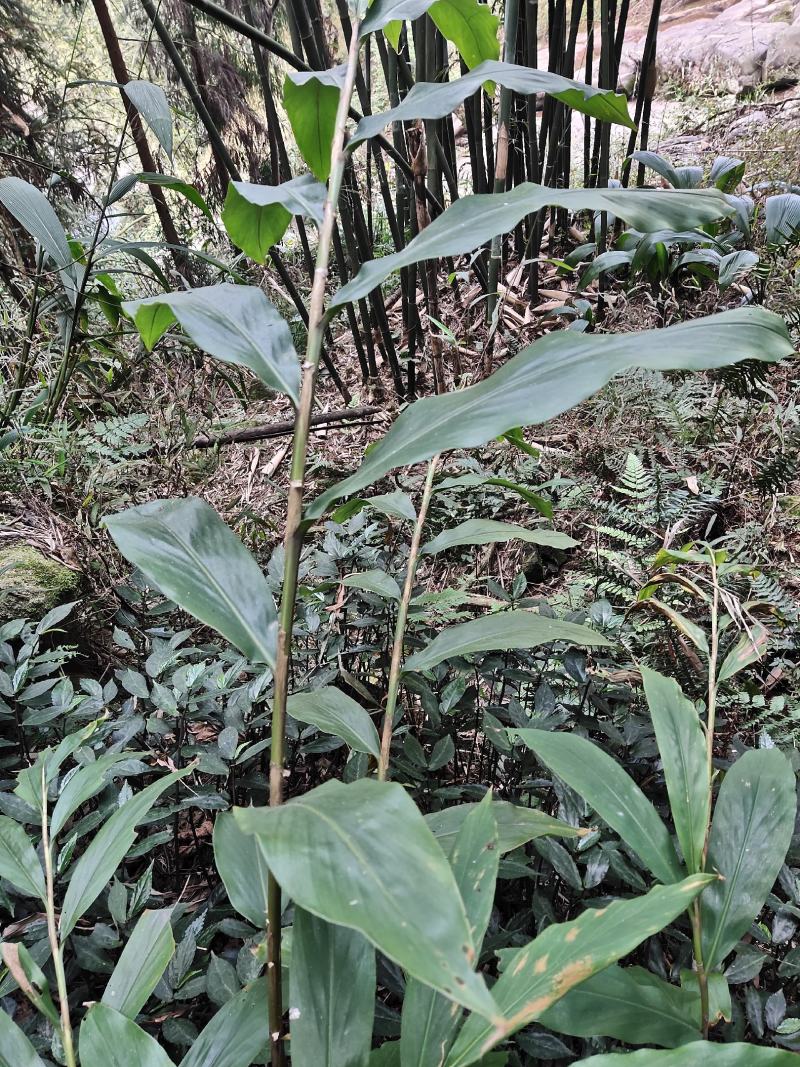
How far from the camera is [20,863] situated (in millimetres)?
436

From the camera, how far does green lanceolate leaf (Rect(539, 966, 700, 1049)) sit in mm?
341

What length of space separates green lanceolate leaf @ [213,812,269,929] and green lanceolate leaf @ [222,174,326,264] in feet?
1.36

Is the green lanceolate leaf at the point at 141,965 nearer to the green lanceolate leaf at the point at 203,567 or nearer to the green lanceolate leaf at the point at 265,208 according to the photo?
the green lanceolate leaf at the point at 203,567

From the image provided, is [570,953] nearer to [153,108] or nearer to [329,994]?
[329,994]

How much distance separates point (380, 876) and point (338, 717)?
252 mm

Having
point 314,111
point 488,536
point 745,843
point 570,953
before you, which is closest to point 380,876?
point 570,953

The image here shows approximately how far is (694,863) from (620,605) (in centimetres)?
68

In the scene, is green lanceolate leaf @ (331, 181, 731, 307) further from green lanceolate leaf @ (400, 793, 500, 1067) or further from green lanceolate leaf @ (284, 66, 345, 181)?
green lanceolate leaf @ (400, 793, 500, 1067)

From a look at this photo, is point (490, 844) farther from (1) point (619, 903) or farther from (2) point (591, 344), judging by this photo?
(2) point (591, 344)

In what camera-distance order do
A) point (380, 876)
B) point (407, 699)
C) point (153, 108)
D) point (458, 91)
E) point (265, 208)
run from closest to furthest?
point (380, 876), point (458, 91), point (265, 208), point (407, 699), point (153, 108)

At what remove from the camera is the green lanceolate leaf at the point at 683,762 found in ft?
1.31

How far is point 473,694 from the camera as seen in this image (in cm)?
68

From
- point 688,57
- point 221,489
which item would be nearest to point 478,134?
point 221,489

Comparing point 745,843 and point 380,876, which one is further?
point 745,843
